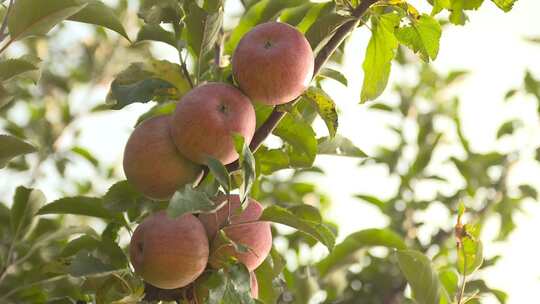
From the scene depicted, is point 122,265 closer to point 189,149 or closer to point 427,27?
point 189,149

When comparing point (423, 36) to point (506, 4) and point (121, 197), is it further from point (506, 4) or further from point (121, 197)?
point (121, 197)

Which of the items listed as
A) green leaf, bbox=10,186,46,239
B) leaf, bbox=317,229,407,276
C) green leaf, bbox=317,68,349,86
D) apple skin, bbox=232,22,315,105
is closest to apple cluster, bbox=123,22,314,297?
apple skin, bbox=232,22,315,105

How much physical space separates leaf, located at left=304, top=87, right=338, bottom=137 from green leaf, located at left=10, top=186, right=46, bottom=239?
→ 79 cm

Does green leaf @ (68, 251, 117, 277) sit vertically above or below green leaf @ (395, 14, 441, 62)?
below

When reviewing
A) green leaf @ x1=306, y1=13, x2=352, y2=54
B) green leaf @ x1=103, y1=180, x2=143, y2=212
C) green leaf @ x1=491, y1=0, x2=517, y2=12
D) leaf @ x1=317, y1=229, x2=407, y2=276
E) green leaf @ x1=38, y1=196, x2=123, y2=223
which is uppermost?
green leaf @ x1=491, y1=0, x2=517, y2=12

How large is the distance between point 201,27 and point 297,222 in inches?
17.4

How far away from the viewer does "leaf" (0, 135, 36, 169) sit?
1.31 meters

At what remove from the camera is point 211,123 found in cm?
114

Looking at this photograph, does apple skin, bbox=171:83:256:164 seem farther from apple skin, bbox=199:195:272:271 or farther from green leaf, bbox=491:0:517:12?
green leaf, bbox=491:0:517:12

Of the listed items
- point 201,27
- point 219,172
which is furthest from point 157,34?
point 219,172

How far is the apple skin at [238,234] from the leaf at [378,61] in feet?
1.12

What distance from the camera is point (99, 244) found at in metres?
1.37

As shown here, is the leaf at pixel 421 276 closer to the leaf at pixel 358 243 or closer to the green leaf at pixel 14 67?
the leaf at pixel 358 243

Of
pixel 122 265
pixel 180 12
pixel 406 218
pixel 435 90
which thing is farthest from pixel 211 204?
pixel 435 90
